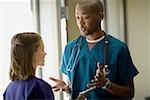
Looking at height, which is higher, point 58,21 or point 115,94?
point 58,21

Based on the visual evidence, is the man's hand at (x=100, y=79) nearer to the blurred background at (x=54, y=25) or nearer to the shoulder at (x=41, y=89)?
the shoulder at (x=41, y=89)

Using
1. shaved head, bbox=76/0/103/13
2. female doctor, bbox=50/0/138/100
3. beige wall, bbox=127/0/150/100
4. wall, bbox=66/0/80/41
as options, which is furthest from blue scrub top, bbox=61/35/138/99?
beige wall, bbox=127/0/150/100

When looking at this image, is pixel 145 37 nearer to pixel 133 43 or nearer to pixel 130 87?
pixel 133 43

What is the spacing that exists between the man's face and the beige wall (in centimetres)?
56

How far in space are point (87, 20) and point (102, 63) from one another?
181mm

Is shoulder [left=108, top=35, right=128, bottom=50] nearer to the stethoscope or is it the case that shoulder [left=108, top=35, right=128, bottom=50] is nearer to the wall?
the stethoscope

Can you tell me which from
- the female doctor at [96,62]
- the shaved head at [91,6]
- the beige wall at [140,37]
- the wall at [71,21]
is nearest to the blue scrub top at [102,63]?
the female doctor at [96,62]

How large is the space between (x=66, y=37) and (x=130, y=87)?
47cm

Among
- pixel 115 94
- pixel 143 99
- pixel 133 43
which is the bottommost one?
pixel 143 99

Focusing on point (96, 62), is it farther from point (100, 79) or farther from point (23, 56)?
point (23, 56)

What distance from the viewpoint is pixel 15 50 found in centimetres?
91

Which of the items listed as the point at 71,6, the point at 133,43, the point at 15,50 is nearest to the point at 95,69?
the point at 15,50

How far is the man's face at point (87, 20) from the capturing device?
0.99 m

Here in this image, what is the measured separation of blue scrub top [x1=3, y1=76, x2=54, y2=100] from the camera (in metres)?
0.88
